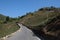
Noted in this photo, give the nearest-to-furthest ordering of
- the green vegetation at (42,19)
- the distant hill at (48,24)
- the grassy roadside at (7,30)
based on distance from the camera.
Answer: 1. the distant hill at (48,24)
2. the grassy roadside at (7,30)
3. the green vegetation at (42,19)

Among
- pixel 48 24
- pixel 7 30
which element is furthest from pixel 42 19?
pixel 48 24

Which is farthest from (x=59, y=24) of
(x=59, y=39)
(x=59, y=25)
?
(x=59, y=39)

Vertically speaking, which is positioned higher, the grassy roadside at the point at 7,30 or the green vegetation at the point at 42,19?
the green vegetation at the point at 42,19

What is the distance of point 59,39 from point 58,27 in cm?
1312

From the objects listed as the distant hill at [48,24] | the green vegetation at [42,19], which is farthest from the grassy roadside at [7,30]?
the green vegetation at [42,19]

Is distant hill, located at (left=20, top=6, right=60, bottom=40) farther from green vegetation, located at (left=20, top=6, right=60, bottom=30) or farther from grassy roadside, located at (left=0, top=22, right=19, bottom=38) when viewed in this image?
grassy roadside, located at (left=0, top=22, right=19, bottom=38)

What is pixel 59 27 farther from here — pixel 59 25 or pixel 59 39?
pixel 59 39

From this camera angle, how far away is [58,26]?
4378 centimetres

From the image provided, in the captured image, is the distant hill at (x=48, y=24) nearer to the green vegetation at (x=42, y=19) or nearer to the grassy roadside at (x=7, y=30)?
the green vegetation at (x=42, y=19)

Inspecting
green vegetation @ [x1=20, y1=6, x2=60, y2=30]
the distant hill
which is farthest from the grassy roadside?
green vegetation @ [x1=20, y1=6, x2=60, y2=30]

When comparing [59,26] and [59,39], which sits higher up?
[59,26]

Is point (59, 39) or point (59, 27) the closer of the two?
point (59, 39)

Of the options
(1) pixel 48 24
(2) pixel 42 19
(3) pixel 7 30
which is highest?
(2) pixel 42 19

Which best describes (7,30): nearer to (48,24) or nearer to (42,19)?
(48,24)
